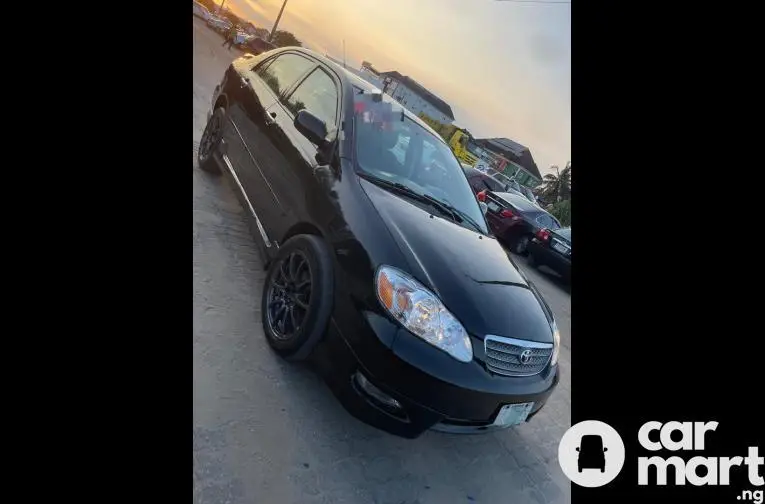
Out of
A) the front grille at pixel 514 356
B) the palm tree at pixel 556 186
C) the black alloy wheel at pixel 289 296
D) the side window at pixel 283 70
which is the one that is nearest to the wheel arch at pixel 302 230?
the black alloy wheel at pixel 289 296

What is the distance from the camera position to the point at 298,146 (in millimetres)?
3014

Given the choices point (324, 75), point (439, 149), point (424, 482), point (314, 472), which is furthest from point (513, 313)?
point (324, 75)

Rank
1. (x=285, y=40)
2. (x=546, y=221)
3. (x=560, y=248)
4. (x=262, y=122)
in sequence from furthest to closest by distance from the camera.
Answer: (x=546, y=221)
(x=560, y=248)
(x=285, y=40)
(x=262, y=122)

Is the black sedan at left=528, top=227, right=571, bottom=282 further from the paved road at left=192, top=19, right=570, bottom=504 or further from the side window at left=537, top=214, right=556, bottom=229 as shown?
the paved road at left=192, top=19, right=570, bottom=504

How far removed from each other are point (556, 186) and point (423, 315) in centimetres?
4305

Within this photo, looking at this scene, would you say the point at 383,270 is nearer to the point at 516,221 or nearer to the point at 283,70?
the point at 283,70

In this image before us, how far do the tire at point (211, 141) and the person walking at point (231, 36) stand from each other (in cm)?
58

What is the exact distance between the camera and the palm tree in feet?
125

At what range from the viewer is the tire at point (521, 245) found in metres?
8.66

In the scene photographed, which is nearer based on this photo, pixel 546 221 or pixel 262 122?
pixel 262 122

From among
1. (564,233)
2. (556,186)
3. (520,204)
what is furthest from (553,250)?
(556,186)

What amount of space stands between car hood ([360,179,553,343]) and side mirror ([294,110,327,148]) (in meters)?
0.41
